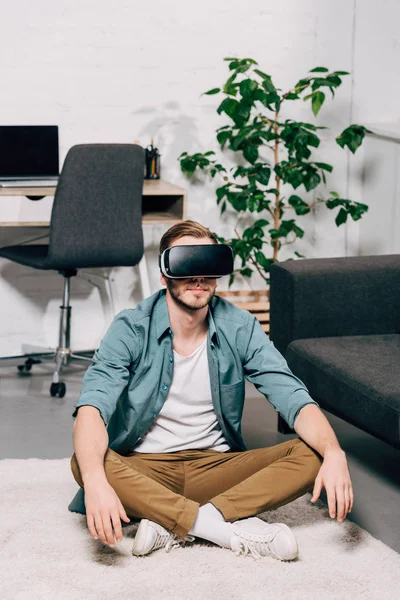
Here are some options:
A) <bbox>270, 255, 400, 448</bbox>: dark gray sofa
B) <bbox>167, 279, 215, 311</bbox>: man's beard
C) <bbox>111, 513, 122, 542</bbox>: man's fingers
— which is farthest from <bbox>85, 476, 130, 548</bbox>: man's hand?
<bbox>270, 255, 400, 448</bbox>: dark gray sofa

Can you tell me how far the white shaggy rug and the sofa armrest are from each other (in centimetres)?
83

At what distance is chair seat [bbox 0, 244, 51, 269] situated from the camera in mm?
3951

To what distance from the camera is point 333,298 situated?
3363mm

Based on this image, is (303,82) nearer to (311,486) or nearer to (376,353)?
(376,353)

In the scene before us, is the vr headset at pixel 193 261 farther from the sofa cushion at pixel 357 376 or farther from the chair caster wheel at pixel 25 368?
the chair caster wheel at pixel 25 368

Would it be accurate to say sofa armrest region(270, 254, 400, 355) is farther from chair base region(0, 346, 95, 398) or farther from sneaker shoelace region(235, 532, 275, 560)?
sneaker shoelace region(235, 532, 275, 560)

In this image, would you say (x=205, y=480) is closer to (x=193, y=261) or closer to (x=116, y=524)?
(x=116, y=524)

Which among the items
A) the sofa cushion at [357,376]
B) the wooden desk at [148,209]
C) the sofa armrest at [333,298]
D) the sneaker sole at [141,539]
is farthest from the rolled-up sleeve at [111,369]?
the wooden desk at [148,209]

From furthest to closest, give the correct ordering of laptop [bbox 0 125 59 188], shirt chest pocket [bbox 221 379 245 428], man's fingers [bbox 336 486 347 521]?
1. laptop [bbox 0 125 59 188]
2. shirt chest pocket [bbox 221 379 245 428]
3. man's fingers [bbox 336 486 347 521]

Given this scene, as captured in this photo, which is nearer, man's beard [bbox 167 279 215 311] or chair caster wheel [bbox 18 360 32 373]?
man's beard [bbox 167 279 215 311]

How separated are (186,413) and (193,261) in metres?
0.43

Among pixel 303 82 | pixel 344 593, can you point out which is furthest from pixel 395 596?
pixel 303 82

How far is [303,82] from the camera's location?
4.49 metres

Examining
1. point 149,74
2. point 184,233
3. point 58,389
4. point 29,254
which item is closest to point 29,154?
point 29,254
